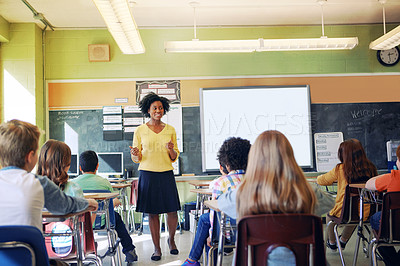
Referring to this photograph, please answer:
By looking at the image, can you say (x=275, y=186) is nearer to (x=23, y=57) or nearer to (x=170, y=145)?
(x=170, y=145)

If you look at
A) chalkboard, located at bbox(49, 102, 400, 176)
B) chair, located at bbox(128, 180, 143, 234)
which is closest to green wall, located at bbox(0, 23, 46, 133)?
chalkboard, located at bbox(49, 102, 400, 176)

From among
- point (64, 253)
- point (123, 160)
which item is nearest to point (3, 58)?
point (123, 160)

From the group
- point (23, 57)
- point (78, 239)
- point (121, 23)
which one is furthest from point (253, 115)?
point (78, 239)

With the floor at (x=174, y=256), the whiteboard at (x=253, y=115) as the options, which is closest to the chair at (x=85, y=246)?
the floor at (x=174, y=256)

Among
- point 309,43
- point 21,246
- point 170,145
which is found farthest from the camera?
point 309,43

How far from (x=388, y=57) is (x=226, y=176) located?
477cm

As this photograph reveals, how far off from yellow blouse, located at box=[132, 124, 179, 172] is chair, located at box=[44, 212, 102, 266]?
1.65 meters

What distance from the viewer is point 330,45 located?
17.5 ft

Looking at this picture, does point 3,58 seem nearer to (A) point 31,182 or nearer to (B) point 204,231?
(B) point 204,231

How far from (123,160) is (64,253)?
373 cm

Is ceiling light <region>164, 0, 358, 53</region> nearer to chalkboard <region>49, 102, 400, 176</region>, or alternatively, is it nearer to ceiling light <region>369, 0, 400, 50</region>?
ceiling light <region>369, 0, 400, 50</region>

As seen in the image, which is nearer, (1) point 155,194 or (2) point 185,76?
(1) point 155,194

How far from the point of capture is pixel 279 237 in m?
1.69

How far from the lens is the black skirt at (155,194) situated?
4145 mm
